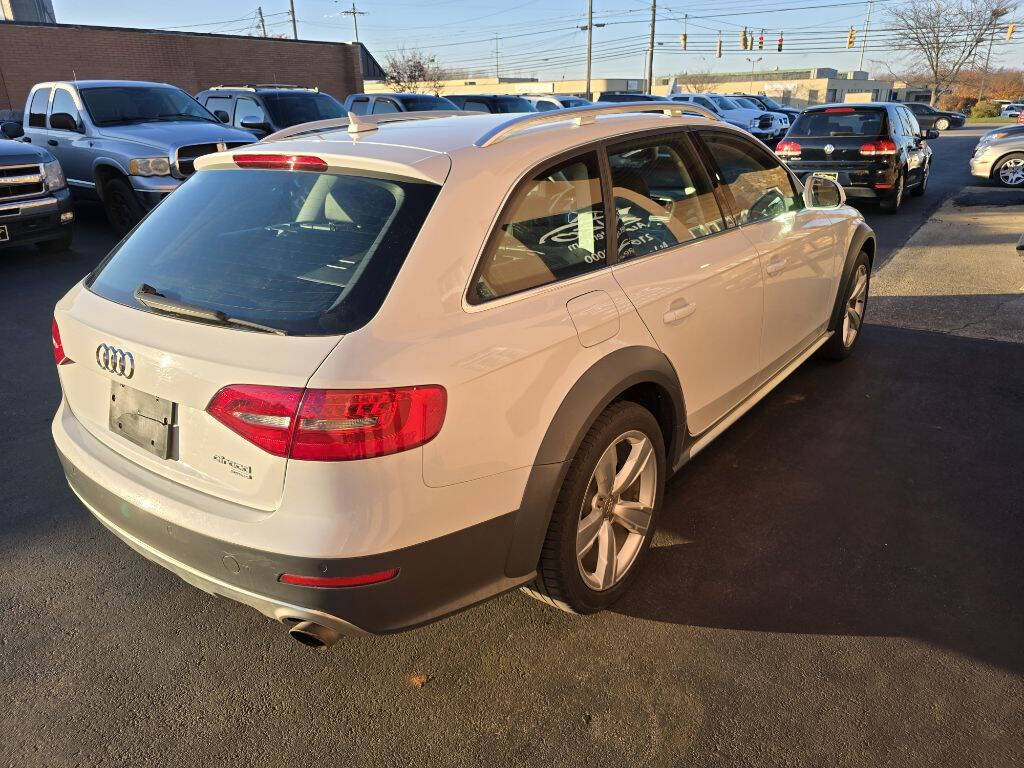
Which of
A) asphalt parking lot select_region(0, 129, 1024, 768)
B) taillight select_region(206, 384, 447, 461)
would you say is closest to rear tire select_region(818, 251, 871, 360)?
asphalt parking lot select_region(0, 129, 1024, 768)

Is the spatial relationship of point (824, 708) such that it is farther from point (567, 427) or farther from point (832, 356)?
point (832, 356)

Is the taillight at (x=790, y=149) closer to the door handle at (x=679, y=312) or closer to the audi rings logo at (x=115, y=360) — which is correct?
the door handle at (x=679, y=312)

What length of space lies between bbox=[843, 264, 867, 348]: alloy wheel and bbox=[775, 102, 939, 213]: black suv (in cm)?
624

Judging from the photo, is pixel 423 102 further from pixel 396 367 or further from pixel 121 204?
pixel 396 367

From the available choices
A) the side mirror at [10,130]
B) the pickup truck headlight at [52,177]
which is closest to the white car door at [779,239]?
the pickup truck headlight at [52,177]

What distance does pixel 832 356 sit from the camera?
16.9 ft

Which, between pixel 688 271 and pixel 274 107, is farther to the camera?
pixel 274 107

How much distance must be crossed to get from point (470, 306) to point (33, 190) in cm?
792

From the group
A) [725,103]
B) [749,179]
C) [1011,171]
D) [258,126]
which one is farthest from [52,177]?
[725,103]

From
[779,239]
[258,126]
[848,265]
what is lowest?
[848,265]

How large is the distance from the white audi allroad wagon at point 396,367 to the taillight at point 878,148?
920cm

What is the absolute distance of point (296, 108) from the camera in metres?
13.2

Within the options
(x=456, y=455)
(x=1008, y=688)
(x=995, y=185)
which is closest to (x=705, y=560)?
(x=1008, y=688)

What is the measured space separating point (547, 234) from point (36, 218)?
7.66m
